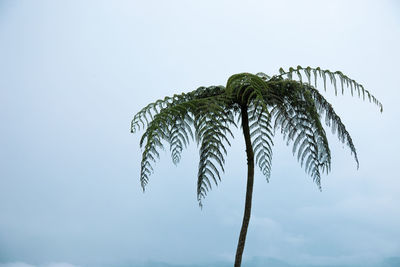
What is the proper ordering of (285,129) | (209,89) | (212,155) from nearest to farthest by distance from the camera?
(212,155) → (285,129) → (209,89)

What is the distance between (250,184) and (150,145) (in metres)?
1.09

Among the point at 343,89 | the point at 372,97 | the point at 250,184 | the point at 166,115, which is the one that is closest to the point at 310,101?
the point at 343,89

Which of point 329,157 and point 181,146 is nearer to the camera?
point 329,157

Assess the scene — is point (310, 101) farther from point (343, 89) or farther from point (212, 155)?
point (212, 155)

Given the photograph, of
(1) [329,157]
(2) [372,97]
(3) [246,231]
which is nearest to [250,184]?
(3) [246,231]

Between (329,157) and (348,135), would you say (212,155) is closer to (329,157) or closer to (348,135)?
(329,157)

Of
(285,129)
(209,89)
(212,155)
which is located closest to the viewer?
(212,155)

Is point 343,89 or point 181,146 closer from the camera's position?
point 343,89

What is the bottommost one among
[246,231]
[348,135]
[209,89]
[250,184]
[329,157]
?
[246,231]

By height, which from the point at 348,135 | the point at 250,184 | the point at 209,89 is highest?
the point at 209,89

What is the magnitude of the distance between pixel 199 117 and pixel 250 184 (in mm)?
854

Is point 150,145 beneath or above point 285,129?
beneath

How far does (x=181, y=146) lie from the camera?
4.98 metres

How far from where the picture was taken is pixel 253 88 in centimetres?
431
